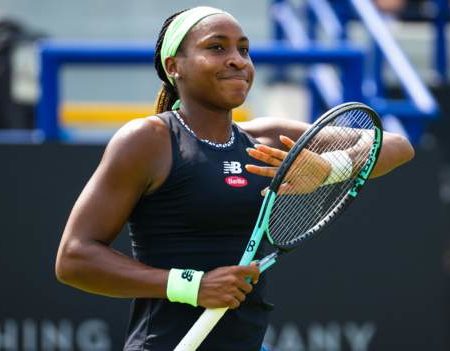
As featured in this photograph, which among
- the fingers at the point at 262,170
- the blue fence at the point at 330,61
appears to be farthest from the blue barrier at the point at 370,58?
the fingers at the point at 262,170

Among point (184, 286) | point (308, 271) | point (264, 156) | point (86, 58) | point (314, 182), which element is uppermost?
point (86, 58)

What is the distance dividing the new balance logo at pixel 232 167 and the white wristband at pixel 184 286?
0.35 m

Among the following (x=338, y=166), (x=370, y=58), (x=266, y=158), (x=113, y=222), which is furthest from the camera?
(x=370, y=58)

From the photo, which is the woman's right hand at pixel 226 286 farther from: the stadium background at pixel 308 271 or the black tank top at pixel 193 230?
the stadium background at pixel 308 271

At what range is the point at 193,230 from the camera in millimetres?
3346

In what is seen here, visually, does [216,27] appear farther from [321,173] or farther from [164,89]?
[321,173]

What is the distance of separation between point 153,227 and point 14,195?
2493mm

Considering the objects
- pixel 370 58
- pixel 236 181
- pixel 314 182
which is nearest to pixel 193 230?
pixel 236 181

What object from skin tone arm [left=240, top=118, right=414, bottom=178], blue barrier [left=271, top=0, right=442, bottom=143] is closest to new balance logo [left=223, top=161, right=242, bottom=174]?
skin tone arm [left=240, top=118, right=414, bottom=178]

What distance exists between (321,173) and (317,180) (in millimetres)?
25

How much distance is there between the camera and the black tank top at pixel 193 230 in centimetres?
333

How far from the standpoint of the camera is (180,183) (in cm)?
332

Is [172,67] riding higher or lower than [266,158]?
higher

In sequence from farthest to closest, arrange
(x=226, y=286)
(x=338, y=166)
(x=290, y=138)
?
(x=290, y=138)
(x=338, y=166)
(x=226, y=286)
